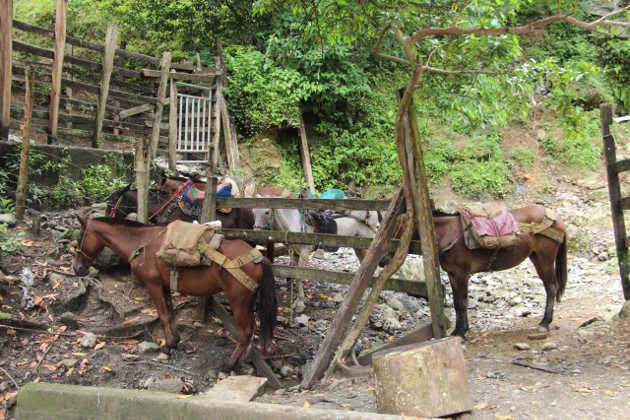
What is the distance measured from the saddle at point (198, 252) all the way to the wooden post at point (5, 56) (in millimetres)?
4579

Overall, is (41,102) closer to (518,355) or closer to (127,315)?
(127,315)

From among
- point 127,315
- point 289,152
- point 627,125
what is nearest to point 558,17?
point 127,315

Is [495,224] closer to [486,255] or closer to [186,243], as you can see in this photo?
[486,255]

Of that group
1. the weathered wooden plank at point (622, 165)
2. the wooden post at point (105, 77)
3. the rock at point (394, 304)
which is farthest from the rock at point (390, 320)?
the wooden post at point (105, 77)

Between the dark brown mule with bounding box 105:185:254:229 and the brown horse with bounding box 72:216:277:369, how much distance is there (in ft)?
3.99

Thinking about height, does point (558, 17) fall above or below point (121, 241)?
above

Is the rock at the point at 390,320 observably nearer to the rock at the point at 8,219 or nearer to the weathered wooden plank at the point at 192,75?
the rock at the point at 8,219

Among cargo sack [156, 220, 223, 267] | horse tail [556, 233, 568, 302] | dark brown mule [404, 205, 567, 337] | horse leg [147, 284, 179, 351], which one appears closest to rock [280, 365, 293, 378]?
horse leg [147, 284, 179, 351]

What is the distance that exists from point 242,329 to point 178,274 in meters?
0.97

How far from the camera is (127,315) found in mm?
5625

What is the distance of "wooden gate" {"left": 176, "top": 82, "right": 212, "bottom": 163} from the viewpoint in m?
11.2

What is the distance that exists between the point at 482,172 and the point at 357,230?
7.14 meters

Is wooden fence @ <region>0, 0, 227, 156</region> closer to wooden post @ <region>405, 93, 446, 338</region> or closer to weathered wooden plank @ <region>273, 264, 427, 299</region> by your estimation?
weathered wooden plank @ <region>273, 264, 427, 299</region>

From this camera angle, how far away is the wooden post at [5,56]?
23.3 feet
